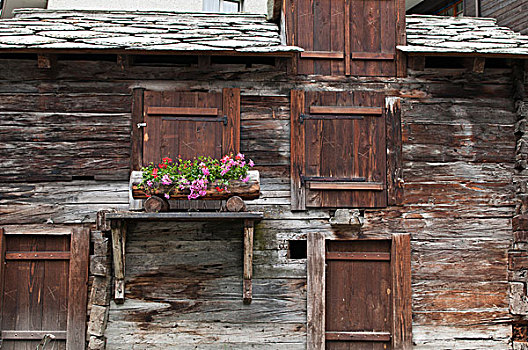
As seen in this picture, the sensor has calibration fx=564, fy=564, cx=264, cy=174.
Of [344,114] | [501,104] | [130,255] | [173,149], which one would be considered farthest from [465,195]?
[130,255]

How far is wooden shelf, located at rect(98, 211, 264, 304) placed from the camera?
20.0 ft

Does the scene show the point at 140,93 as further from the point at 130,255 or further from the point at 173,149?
the point at 130,255

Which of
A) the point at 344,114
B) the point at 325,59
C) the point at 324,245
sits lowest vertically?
the point at 324,245

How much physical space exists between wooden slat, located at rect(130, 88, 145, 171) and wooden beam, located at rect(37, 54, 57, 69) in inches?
41.1

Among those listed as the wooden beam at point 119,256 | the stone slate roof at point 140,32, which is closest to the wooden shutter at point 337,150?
the stone slate roof at point 140,32

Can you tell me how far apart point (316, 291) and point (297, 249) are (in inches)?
23.6

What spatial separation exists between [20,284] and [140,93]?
2.71m

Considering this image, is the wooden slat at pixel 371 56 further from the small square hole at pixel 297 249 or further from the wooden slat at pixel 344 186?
the small square hole at pixel 297 249

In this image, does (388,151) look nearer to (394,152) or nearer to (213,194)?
(394,152)

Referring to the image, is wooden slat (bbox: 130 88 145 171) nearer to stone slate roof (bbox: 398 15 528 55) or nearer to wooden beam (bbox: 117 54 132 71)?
wooden beam (bbox: 117 54 132 71)

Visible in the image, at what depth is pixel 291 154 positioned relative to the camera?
6.94m

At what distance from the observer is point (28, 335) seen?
6.68 metres

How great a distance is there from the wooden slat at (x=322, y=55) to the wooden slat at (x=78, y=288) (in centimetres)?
346

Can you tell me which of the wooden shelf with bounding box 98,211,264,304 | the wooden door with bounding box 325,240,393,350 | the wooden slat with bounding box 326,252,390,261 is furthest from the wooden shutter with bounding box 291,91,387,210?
the wooden shelf with bounding box 98,211,264,304
